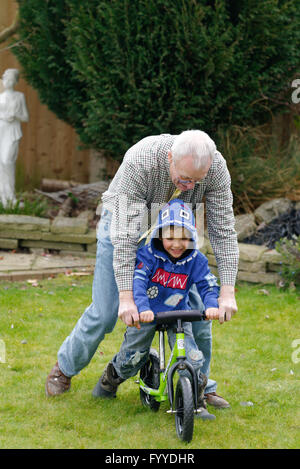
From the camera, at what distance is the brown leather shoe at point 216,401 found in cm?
349

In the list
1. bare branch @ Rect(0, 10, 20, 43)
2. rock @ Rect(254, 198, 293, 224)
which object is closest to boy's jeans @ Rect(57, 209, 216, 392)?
rock @ Rect(254, 198, 293, 224)

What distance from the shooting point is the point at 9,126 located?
7.36 metres

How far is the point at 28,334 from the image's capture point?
4.55 m

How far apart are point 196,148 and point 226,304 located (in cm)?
77

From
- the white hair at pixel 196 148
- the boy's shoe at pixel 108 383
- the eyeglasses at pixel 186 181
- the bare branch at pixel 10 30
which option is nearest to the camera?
the white hair at pixel 196 148

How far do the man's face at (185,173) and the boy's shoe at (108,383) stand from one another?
1.10 meters

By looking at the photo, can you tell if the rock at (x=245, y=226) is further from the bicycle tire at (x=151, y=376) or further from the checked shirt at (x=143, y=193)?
the checked shirt at (x=143, y=193)

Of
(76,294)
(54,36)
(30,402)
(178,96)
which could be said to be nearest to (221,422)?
(30,402)

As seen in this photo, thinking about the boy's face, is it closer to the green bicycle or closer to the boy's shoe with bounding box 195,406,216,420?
the green bicycle

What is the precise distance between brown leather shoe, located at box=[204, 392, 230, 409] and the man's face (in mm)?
1208

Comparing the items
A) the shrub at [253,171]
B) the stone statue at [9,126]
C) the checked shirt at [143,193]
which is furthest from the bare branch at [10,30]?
the checked shirt at [143,193]

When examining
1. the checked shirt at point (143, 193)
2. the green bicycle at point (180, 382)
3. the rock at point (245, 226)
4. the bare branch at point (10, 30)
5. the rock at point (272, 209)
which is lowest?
the green bicycle at point (180, 382)

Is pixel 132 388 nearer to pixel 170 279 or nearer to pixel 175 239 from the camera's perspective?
pixel 170 279

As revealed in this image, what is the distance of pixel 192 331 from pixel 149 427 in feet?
1.70
